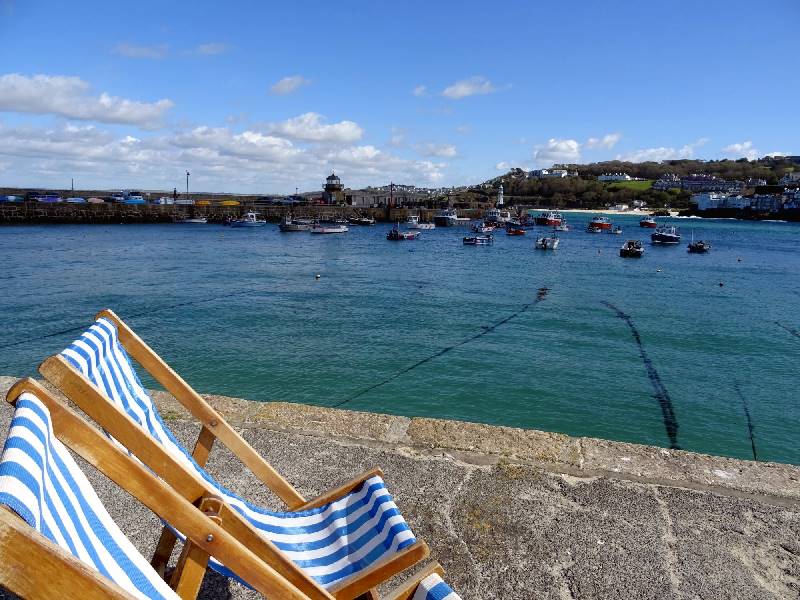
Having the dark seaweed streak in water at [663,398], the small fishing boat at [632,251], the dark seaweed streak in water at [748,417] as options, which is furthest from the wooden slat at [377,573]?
the small fishing boat at [632,251]

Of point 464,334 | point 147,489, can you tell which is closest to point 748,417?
point 464,334

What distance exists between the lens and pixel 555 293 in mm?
28641

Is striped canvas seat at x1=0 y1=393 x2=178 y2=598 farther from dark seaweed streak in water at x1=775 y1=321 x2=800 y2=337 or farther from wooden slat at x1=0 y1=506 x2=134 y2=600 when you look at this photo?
dark seaweed streak in water at x1=775 y1=321 x2=800 y2=337

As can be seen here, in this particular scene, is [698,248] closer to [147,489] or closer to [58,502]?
[147,489]

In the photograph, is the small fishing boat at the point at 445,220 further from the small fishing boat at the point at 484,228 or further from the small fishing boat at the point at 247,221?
the small fishing boat at the point at 247,221

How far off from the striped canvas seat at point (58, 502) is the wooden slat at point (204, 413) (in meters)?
0.97

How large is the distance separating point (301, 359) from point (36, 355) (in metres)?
6.88

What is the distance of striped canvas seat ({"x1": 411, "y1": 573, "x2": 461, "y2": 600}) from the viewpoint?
6.07 feet

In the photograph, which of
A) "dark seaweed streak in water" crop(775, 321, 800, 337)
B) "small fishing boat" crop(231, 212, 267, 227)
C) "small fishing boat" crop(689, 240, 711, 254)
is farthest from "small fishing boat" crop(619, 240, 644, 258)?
"small fishing boat" crop(231, 212, 267, 227)

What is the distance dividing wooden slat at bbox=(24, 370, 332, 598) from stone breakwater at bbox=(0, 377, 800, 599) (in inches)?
44.8

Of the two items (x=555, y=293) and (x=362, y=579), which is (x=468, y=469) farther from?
(x=555, y=293)

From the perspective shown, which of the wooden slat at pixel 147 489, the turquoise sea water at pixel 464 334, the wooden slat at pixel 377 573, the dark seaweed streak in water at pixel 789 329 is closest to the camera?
the wooden slat at pixel 147 489

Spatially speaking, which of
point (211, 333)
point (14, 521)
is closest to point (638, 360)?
point (211, 333)

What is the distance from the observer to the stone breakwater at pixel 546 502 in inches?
113
